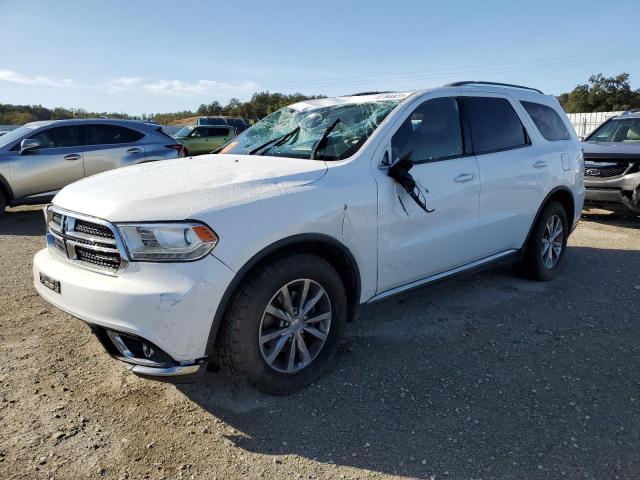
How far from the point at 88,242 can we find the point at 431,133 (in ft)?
8.07

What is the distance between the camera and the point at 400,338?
386 centimetres

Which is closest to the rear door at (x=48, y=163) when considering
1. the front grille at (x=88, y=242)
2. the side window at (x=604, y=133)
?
the front grille at (x=88, y=242)

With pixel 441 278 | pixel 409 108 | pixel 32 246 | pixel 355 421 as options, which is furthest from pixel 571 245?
pixel 32 246

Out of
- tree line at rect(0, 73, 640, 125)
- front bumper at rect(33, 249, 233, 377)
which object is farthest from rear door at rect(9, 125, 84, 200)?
tree line at rect(0, 73, 640, 125)

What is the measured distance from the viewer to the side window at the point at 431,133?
11.7ft

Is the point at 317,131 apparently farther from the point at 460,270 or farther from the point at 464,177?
the point at 460,270

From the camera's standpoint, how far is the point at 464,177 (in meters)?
3.88

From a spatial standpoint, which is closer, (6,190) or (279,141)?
(279,141)

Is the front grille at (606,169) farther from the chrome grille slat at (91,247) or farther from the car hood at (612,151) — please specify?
the chrome grille slat at (91,247)

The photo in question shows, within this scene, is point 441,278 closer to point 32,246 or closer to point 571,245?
point 571,245

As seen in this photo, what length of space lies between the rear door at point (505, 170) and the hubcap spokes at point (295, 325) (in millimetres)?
1686

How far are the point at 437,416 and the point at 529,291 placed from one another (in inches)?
99.0

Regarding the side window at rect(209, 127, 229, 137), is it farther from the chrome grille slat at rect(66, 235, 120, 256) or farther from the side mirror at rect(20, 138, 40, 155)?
the chrome grille slat at rect(66, 235, 120, 256)

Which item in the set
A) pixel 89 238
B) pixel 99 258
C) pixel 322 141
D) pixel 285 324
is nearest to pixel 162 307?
pixel 99 258
